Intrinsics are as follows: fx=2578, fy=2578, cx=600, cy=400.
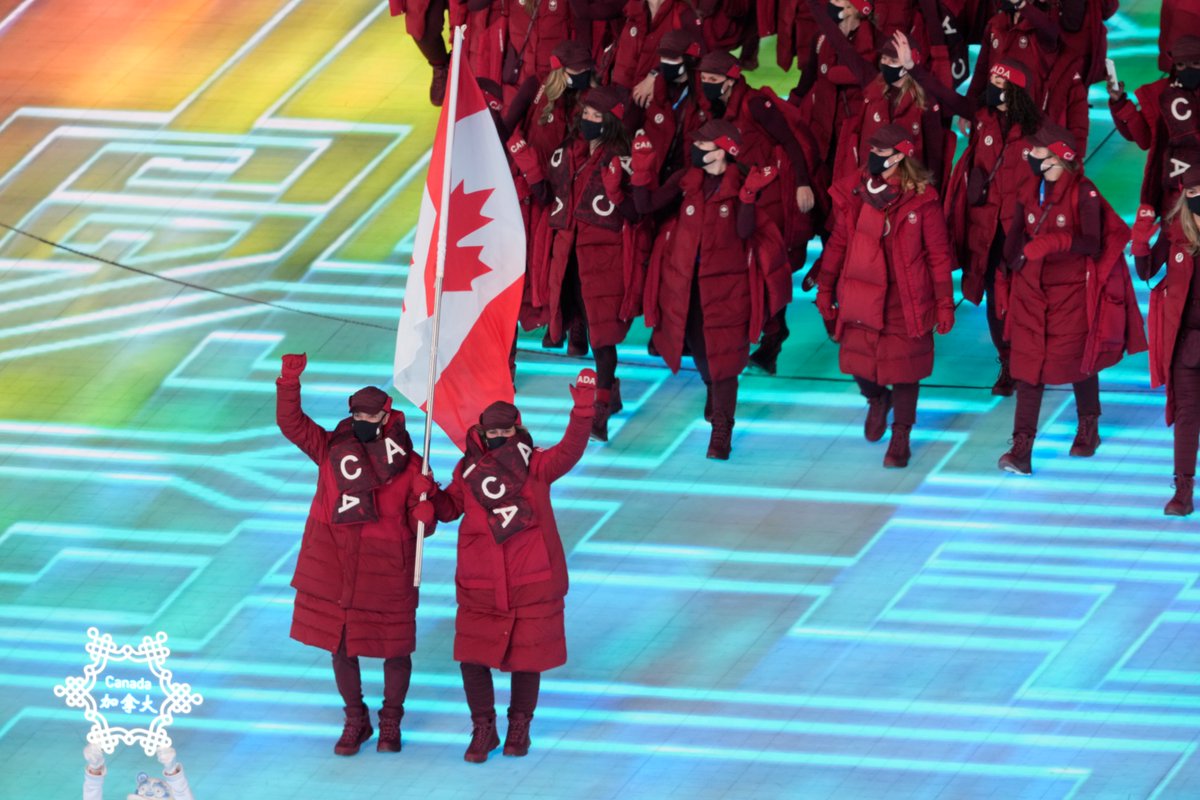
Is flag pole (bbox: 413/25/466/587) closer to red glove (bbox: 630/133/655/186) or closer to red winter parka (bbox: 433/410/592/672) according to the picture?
red winter parka (bbox: 433/410/592/672)

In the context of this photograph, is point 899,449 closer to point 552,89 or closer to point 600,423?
point 600,423

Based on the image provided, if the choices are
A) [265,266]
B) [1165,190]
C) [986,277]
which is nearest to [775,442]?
[986,277]

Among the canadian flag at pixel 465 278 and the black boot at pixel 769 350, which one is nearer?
the canadian flag at pixel 465 278

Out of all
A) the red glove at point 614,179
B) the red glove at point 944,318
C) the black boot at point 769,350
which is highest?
the red glove at point 614,179

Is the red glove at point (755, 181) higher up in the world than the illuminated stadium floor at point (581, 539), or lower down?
higher up

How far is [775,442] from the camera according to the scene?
11266mm

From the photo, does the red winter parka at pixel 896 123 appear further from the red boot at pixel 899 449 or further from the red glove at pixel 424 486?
the red glove at pixel 424 486

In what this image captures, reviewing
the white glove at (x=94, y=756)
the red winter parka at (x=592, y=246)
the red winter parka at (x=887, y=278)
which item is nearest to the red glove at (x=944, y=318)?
the red winter parka at (x=887, y=278)

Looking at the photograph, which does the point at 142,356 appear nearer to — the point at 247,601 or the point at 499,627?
the point at 247,601

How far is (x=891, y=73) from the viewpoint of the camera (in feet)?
36.4

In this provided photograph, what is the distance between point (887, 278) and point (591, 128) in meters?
1.40

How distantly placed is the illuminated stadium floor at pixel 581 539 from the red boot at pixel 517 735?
0.07 meters

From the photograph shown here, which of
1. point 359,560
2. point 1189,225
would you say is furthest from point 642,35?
point 359,560

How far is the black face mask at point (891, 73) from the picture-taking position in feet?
36.3
